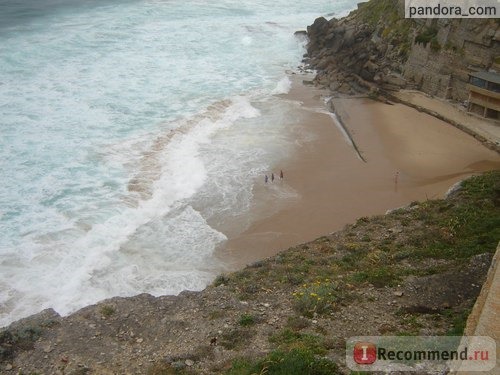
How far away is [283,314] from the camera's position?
44.6 ft

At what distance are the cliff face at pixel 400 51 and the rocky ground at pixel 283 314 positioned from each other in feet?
63.1

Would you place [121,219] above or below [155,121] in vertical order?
below

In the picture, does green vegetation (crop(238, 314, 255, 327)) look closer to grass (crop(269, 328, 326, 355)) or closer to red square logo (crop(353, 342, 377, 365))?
grass (crop(269, 328, 326, 355))

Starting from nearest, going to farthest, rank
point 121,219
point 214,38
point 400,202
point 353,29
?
point 121,219, point 400,202, point 353,29, point 214,38

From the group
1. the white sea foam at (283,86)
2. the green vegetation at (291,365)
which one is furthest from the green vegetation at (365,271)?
the white sea foam at (283,86)

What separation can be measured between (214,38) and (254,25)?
27.0ft

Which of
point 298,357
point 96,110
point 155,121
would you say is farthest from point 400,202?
point 96,110

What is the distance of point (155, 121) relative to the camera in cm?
3152

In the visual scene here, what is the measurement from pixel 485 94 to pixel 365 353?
24.5 metres

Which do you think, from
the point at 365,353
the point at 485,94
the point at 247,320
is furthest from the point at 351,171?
the point at 365,353

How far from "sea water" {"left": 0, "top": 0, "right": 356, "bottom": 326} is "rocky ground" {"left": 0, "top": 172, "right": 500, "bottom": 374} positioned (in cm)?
295

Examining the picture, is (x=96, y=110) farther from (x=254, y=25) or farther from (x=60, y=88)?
(x=254, y=25)

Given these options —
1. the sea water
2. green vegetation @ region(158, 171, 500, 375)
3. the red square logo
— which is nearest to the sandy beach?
the sea water

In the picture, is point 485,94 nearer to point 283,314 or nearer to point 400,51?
point 400,51
